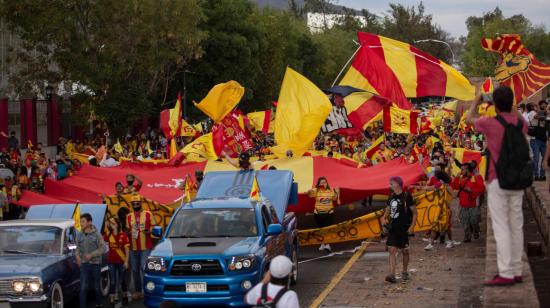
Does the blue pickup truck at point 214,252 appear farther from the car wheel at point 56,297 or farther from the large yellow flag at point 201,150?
the large yellow flag at point 201,150

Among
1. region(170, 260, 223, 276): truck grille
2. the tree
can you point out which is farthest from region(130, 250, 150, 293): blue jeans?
the tree

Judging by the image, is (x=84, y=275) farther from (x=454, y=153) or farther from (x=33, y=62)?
(x=33, y=62)

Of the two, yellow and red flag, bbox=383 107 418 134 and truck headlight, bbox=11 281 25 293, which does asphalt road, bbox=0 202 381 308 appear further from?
yellow and red flag, bbox=383 107 418 134

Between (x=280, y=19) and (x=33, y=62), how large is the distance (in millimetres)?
33577

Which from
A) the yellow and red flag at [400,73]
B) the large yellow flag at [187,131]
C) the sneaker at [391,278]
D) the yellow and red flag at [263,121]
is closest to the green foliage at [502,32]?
the yellow and red flag at [263,121]

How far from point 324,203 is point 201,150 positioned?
26.0 feet

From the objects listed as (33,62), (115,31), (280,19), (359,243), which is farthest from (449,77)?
(280,19)

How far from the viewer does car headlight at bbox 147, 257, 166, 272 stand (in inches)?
562

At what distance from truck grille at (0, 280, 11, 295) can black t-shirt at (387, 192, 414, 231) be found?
229 inches

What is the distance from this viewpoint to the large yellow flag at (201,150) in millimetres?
28578

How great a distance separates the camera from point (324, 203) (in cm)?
2203

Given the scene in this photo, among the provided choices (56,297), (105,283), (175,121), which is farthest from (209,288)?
(175,121)

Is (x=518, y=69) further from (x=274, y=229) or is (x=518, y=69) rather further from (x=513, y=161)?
(x=513, y=161)

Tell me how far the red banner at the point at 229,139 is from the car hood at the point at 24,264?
13168 mm
